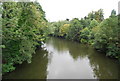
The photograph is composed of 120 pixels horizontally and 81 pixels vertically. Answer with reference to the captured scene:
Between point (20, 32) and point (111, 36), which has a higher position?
point (20, 32)

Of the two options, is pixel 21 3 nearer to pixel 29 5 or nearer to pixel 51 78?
pixel 29 5

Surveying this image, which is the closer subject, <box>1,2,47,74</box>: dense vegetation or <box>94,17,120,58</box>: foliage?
<box>1,2,47,74</box>: dense vegetation

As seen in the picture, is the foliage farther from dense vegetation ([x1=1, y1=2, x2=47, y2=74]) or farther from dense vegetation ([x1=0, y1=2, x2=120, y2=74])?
dense vegetation ([x1=1, y1=2, x2=47, y2=74])

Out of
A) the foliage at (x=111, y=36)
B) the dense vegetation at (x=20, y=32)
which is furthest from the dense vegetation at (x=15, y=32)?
the foliage at (x=111, y=36)

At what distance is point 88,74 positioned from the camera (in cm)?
852

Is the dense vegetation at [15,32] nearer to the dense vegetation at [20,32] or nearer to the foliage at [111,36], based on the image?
the dense vegetation at [20,32]

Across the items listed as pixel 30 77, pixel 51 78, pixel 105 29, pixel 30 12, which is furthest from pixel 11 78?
pixel 105 29

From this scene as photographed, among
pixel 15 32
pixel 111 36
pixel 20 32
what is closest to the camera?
pixel 15 32

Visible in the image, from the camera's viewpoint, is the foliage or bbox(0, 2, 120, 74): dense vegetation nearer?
bbox(0, 2, 120, 74): dense vegetation

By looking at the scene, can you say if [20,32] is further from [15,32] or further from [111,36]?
[111,36]

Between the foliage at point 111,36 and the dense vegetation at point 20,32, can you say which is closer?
the dense vegetation at point 20,32

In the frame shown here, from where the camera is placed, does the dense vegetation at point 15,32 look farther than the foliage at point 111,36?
No

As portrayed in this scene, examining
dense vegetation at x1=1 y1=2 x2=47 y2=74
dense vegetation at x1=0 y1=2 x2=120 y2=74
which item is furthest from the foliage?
dense vegetation at x1=1 y1=2 x2=47 y2=74

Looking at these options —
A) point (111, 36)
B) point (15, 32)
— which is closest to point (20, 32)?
point (15, 32)
